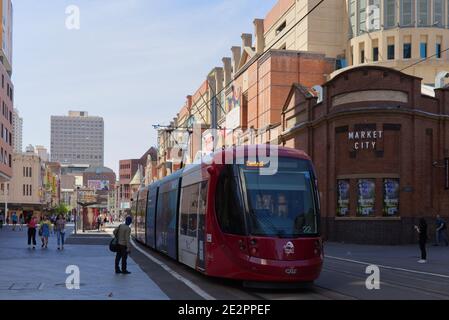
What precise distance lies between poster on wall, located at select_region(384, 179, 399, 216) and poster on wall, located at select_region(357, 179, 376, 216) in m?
0.63

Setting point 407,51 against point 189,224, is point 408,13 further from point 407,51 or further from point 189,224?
point 189,224

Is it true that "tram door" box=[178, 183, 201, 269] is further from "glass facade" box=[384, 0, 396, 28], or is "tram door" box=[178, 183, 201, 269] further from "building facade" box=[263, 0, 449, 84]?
"glass facade" box=[384, 0, 396, 28]

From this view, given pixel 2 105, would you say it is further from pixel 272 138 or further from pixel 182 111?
pixel 182 111

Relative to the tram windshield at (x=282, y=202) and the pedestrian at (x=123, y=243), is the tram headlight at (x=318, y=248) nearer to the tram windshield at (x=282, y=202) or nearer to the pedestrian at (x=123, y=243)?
the tram windshield at (x=282, y=202)

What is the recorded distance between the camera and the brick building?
1414 inches

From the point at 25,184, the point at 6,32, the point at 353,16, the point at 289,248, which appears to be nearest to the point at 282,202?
the point at 289,248

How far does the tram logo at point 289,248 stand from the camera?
13.5m

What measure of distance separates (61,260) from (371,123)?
19.9 m

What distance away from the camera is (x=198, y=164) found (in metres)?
17.4

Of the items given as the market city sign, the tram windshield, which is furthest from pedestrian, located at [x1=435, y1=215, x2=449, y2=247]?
the tram windshield

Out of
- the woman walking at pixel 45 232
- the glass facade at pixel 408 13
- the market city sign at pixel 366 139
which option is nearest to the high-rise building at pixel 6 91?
the glass facade at pixel 408 13

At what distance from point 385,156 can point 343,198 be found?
342 cm

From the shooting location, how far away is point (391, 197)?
3591cm
